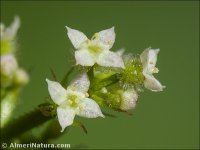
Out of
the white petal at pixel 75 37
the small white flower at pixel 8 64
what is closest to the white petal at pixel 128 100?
the white petal at pixel 75 37

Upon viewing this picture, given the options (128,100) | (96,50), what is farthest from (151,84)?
(96,50)

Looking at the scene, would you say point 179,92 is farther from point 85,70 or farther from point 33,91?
point 85,70

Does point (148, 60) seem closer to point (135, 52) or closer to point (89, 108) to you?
point (89, 108)

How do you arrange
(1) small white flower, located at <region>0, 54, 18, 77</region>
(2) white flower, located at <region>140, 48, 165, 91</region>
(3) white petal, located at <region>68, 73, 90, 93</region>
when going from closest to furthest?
(3) white petal, located at <region>68, 73, 90, 93</region>
(2) white flower, located at <region>140, 48, 165, 91</region>
(1) small white flower, located at <region>0, 54, 18, 77</region>

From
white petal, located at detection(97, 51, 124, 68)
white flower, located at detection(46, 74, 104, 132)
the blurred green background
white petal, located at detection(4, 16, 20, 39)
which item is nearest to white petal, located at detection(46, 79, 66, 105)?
white flower, located at detection(46, 74, 104, 132)

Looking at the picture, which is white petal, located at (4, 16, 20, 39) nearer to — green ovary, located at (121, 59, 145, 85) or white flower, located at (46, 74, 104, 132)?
white flower, located at (46, 74, 104, 132)

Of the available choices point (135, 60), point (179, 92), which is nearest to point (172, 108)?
point (179, 92)
